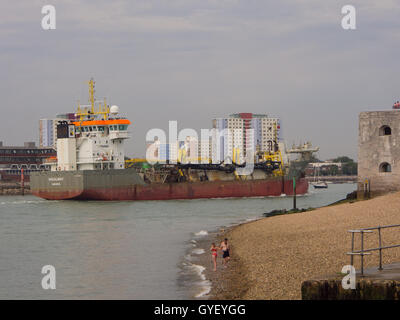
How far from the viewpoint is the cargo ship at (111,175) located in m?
52.8

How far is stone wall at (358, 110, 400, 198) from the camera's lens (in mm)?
29812

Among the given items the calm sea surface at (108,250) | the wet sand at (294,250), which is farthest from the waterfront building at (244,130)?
the wet sand at (294,250)

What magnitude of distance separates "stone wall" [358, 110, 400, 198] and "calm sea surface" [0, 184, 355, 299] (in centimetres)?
787

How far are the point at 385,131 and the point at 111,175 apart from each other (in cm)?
2786

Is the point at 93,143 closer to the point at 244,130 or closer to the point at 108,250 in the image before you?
the point at 108,250

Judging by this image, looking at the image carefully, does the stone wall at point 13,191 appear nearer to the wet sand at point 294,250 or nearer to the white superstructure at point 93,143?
the white superstructure at point 93,143

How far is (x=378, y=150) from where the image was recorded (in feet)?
99.4

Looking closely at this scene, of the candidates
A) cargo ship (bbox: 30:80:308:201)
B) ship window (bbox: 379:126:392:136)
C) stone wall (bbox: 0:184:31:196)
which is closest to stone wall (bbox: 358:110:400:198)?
ship window (bbox: 379:126:392:136)

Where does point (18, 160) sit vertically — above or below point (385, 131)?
below

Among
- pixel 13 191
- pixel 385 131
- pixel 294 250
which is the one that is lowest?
pixel 13 191

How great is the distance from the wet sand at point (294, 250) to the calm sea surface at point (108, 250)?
121 centimetres

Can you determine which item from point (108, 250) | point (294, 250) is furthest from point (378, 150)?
point (108, 250)
